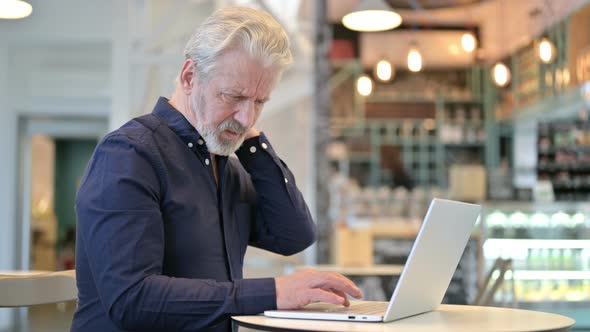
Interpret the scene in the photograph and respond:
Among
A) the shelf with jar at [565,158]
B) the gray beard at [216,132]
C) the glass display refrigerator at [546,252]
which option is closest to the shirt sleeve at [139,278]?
the gray beard at [216,132]

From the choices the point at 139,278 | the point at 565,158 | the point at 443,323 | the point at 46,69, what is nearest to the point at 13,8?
the point at 46,69

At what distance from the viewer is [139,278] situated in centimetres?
146

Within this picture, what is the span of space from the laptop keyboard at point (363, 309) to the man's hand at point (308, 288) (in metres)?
0.03

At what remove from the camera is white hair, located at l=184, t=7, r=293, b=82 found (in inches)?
65.6

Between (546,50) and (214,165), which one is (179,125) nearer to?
(214,165)

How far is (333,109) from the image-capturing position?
11258 millimetres

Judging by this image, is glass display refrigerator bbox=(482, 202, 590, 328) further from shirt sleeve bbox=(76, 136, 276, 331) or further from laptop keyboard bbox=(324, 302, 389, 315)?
shirt sleeve bbox=(76, 136, 276, 331)

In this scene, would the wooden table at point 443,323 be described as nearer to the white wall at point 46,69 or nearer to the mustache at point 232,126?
the mustache at point 232,126

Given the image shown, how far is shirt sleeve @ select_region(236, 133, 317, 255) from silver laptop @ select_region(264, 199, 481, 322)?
364 millimetres

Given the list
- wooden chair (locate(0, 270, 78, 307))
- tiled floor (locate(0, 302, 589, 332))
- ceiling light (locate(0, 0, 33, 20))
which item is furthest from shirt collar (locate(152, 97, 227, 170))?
ceiling light (locate(0, 0, 33, 20))

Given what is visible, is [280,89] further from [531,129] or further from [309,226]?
[531,129]

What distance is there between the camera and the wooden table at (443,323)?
1.34m

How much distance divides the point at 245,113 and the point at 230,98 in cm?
5

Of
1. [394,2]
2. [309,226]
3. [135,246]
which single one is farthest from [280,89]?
[135,246]
